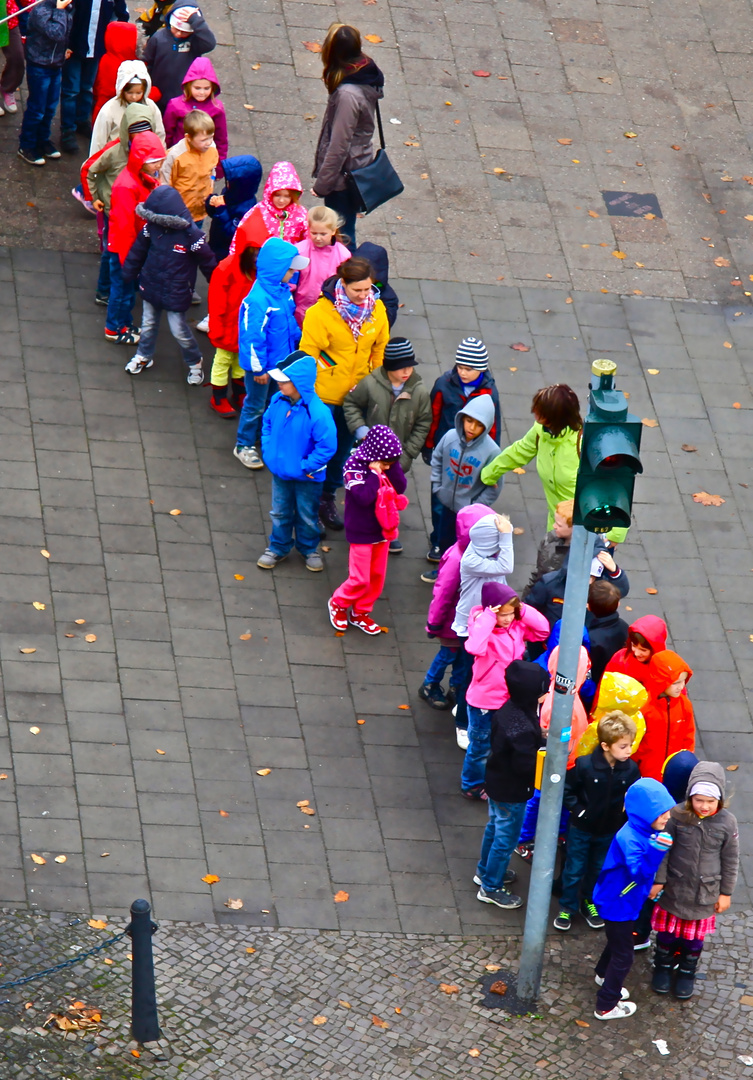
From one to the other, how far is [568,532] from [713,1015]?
2.95m

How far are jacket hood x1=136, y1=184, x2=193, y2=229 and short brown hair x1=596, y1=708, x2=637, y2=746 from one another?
5.45m

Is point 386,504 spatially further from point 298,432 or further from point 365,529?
point 298,432

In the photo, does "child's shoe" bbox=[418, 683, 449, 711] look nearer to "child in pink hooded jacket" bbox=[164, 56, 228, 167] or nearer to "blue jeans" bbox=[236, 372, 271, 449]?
"blue jeans" bbox=[236, 372, 271, 449]

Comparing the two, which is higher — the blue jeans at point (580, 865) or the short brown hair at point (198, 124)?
the short brown hair at point (198, 124)

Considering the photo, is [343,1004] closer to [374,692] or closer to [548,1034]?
[548,1034]

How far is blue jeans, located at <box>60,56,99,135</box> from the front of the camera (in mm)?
14500

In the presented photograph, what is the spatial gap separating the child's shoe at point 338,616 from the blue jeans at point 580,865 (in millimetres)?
2534

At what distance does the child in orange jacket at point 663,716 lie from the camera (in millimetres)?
9156

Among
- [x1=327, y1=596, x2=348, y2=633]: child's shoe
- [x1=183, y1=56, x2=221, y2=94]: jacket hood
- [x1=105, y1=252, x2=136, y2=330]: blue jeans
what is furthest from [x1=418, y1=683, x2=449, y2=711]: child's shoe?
[x1=183, y1=56, x2=221, y2=94]: jacket hood

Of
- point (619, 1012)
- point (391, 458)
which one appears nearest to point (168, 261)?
point (391, 458)

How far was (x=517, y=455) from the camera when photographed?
1070cm

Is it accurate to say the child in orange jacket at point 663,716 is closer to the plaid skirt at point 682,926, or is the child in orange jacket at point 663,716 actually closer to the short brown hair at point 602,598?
the short brown hair at point 602,598

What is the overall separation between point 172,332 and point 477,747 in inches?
185

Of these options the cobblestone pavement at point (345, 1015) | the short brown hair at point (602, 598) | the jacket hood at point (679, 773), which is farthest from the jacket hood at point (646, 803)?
the short brown hair at point (602, 598)
